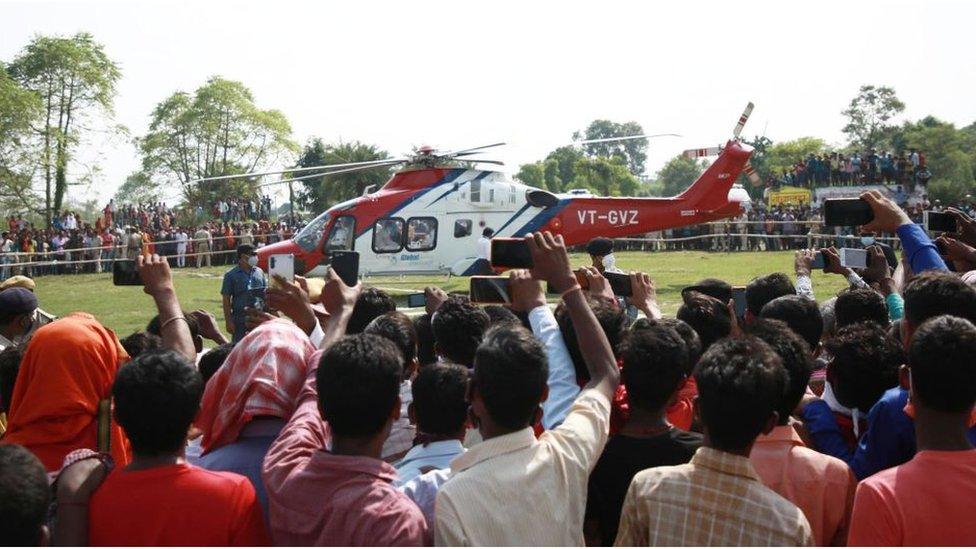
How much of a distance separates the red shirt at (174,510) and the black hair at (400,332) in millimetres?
1395

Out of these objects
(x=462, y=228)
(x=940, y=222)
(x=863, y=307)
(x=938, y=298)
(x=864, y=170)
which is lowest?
(x=863, y=307)

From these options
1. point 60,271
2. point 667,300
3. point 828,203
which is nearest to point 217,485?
point 828,203

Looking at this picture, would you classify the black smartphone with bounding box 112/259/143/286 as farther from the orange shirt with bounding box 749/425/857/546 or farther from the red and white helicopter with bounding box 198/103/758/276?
the red and white helicopter with bounding box 198/103/758/276

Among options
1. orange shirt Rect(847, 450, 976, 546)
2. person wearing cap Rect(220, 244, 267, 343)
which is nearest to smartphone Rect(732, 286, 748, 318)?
orange shirt Rect(847, 450, 976, 546)

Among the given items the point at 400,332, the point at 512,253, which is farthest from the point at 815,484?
the point at 400,332

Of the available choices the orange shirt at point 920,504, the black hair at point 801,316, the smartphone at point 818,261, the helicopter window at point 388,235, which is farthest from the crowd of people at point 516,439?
the helicopter window at point 388,235

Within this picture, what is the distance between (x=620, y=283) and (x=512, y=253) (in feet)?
3.21

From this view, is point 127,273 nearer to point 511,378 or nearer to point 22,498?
point 22,498

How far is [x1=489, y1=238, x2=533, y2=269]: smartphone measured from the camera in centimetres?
398

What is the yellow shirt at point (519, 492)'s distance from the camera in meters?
2.58

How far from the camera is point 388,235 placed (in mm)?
18797

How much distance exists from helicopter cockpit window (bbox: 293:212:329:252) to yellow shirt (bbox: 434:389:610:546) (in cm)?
1627

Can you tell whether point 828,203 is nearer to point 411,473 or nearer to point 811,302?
point 811,302

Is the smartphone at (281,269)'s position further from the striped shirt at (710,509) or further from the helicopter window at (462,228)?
the helicopter window at (462,228)
